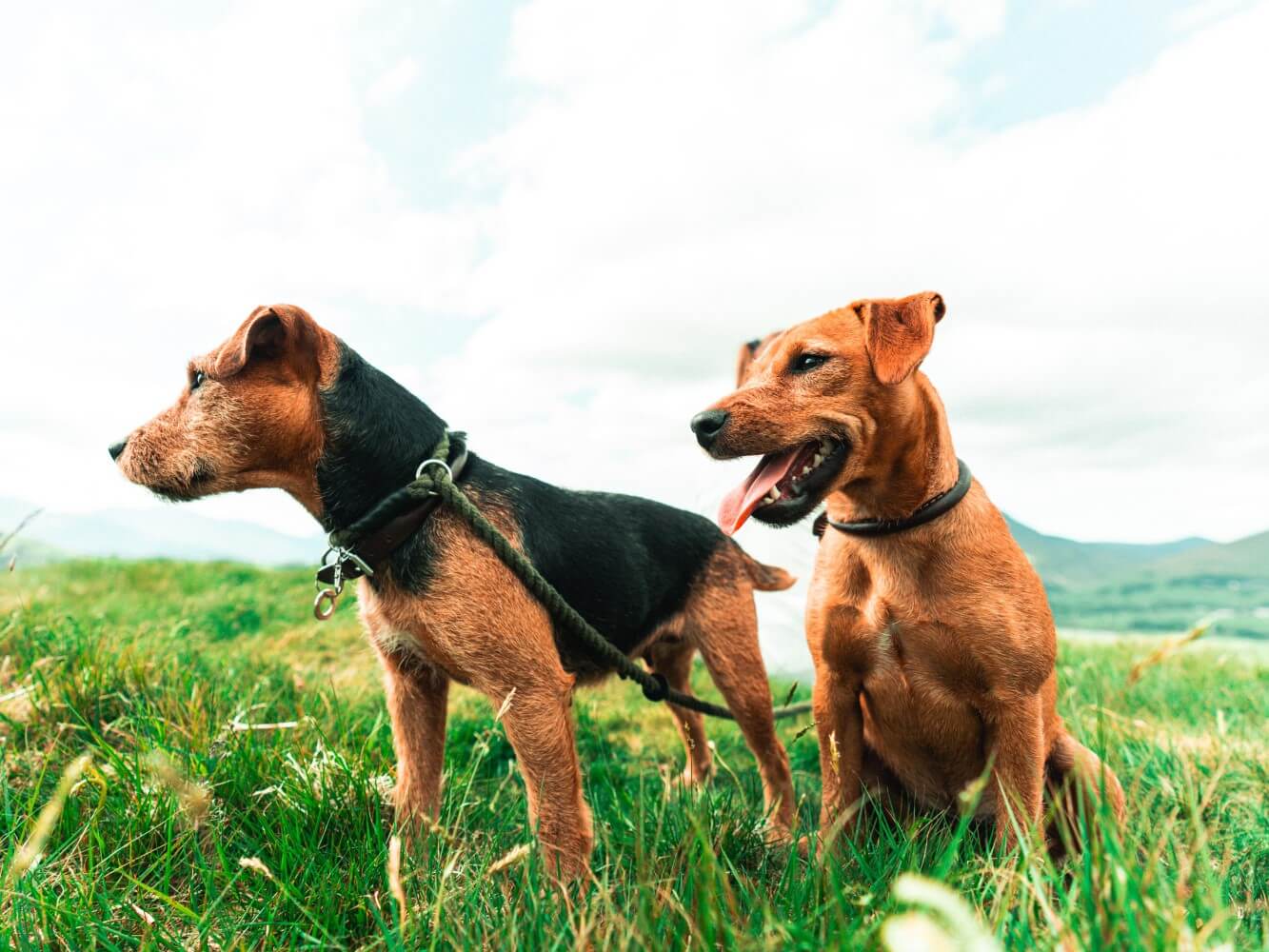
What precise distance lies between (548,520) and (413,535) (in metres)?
0.64

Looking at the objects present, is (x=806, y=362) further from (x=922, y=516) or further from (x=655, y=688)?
(x=655, y=688)

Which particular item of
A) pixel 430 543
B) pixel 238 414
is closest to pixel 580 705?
pixel 430 543

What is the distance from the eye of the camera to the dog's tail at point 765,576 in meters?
4.44

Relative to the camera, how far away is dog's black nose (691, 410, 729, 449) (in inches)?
114

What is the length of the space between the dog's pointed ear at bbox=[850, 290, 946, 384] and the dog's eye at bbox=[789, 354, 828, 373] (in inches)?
6.6

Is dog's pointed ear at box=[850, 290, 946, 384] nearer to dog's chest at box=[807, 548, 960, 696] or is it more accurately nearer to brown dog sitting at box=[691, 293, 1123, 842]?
brown dog sitting at box=[691, 293, 1123, 842]

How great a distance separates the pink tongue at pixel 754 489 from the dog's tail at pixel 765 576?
1376 mm

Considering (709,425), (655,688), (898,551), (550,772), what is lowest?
(550,772)

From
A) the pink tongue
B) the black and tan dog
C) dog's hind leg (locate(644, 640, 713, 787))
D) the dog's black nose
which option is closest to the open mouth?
the pink tongue

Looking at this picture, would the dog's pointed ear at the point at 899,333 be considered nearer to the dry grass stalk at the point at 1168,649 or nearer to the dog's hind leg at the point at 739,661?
the dry grass stalk at the point at 1168,649

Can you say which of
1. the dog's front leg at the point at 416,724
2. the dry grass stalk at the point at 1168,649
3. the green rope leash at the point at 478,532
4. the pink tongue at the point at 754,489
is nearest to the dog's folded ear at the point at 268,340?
the green rope leash at the point at 478,532

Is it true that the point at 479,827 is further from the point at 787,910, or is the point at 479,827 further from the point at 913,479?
the point at 913,479

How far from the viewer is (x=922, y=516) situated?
3.06m

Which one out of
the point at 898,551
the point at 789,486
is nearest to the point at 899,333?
the point at 789,486
